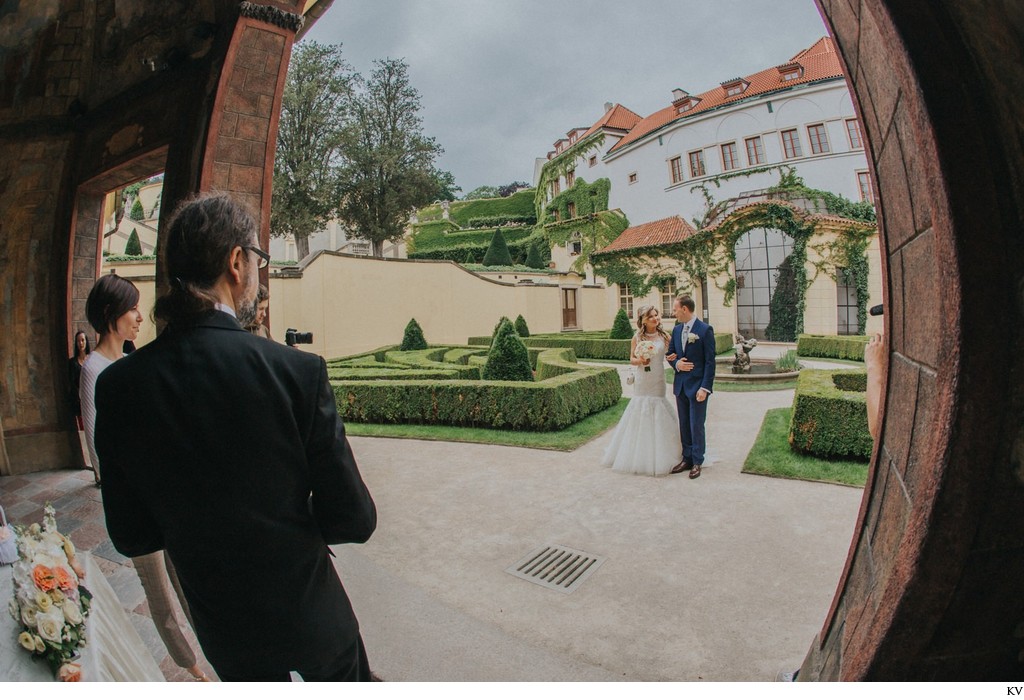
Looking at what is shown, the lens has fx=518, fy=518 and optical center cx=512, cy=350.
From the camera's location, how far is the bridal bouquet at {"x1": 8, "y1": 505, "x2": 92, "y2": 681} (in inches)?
62.8

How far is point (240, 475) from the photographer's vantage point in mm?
1176

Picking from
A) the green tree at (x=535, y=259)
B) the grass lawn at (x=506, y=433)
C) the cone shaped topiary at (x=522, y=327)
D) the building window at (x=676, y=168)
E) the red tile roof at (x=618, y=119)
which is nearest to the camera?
the grass lawn at (x=506, y=433)

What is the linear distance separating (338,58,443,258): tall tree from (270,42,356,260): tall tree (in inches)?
35.3

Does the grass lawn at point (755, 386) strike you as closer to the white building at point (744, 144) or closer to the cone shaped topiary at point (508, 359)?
the cone shaped topiary at point (508, 359)

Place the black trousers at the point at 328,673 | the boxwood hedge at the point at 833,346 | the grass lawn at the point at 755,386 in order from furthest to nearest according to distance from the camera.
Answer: the boxwood hedge at the point at 833,346
the grass lawn at the point at 755,386
the black trousers at the point at 328,673

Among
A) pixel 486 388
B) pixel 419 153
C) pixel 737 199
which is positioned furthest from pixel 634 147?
pixel 486 388

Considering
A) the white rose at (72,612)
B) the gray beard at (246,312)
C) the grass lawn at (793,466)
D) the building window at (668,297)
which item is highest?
the building window at (668,297)

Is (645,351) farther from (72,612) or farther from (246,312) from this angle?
(72,612)

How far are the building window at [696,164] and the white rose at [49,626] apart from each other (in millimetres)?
25798

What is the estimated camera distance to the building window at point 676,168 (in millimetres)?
24511

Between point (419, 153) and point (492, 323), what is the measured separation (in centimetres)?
1179

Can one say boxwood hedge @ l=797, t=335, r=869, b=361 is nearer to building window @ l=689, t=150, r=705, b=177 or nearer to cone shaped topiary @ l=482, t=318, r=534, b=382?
building window @ l=689, t=150, r=705, b=177

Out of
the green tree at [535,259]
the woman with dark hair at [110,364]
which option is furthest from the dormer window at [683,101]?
the woman with dark hair at [110,364]

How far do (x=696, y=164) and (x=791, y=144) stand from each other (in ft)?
12.8
